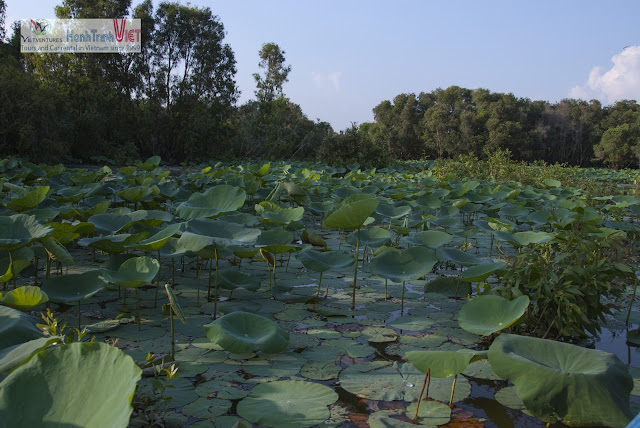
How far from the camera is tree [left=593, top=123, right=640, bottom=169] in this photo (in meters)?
21.4

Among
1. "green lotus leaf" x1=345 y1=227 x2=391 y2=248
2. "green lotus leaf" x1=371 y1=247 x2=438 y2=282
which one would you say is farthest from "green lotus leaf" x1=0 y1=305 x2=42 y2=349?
"green lotus leaf" x1=345 y1=227 x2=391 y2=248

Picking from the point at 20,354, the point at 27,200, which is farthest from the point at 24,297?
the point at 27,200

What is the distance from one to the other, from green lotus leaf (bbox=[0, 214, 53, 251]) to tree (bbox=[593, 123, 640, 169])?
24.5 meters

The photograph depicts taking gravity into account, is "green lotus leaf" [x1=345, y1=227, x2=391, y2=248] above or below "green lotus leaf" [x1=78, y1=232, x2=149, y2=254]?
below

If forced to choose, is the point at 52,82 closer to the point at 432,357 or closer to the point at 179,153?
the point at 179,153

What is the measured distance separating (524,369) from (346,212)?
137cm

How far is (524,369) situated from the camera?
1.45m

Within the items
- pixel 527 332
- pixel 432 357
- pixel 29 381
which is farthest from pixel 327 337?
pixel 29 381

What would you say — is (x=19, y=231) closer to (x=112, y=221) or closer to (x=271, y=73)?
(x=112, y=221)

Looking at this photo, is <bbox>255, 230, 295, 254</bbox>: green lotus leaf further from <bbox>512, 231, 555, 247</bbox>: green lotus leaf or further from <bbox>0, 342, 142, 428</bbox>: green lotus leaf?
<bbox>0, 342, 142, 428</bbox>: green lotus leaf

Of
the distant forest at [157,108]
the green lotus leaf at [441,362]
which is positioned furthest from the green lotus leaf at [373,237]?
the distant forest at [157,108]

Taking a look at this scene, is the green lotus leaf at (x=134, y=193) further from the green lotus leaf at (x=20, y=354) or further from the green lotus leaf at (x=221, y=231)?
the green lotus leaf at (x=20, y=354)

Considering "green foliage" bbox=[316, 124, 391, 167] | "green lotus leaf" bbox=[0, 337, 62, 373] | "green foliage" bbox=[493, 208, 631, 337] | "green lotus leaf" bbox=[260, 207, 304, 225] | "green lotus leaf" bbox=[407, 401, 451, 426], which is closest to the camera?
"green lotus leaf" bbox=[0, 337, 62, 373]

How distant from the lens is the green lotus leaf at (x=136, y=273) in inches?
84.0
